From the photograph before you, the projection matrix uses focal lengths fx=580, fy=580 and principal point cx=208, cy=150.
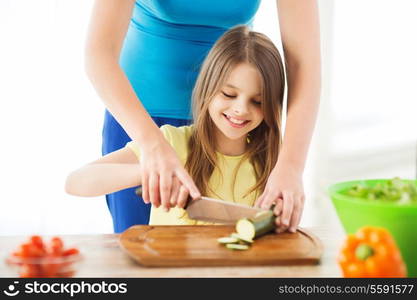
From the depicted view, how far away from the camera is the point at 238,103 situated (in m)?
1.81

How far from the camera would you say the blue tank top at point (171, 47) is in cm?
192

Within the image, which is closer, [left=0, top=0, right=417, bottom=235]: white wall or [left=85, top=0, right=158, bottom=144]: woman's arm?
[left=85, top=0, right=158, bottom=144]: woman's arm

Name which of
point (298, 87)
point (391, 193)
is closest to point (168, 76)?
point (298, 87)

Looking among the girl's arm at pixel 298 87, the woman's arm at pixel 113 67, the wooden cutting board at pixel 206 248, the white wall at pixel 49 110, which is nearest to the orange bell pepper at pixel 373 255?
the wooden cutting board at pixel 206 248

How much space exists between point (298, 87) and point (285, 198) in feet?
1.50

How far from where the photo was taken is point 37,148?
127 inches

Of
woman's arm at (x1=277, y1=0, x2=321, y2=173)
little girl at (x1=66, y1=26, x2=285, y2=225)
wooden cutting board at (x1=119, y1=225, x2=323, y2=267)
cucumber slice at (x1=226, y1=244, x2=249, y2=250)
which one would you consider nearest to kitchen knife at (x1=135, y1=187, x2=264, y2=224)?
wooden cutting board at (x1=119, y1=225, x2=323, y2=267)

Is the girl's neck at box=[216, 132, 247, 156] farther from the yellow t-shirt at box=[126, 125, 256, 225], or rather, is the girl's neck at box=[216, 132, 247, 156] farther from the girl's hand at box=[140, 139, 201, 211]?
the girl's hand at box=[140, 139, 201, 211]

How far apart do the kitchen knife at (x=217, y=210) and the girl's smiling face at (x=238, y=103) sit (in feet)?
1.16

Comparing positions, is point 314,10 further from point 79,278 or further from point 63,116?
point 63,116

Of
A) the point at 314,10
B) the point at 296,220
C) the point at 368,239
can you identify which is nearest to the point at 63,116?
the point at 314,10

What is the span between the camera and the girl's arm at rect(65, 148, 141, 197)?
172 cm

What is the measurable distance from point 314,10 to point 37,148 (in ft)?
6.19

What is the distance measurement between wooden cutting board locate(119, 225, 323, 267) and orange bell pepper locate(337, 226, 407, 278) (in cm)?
25
